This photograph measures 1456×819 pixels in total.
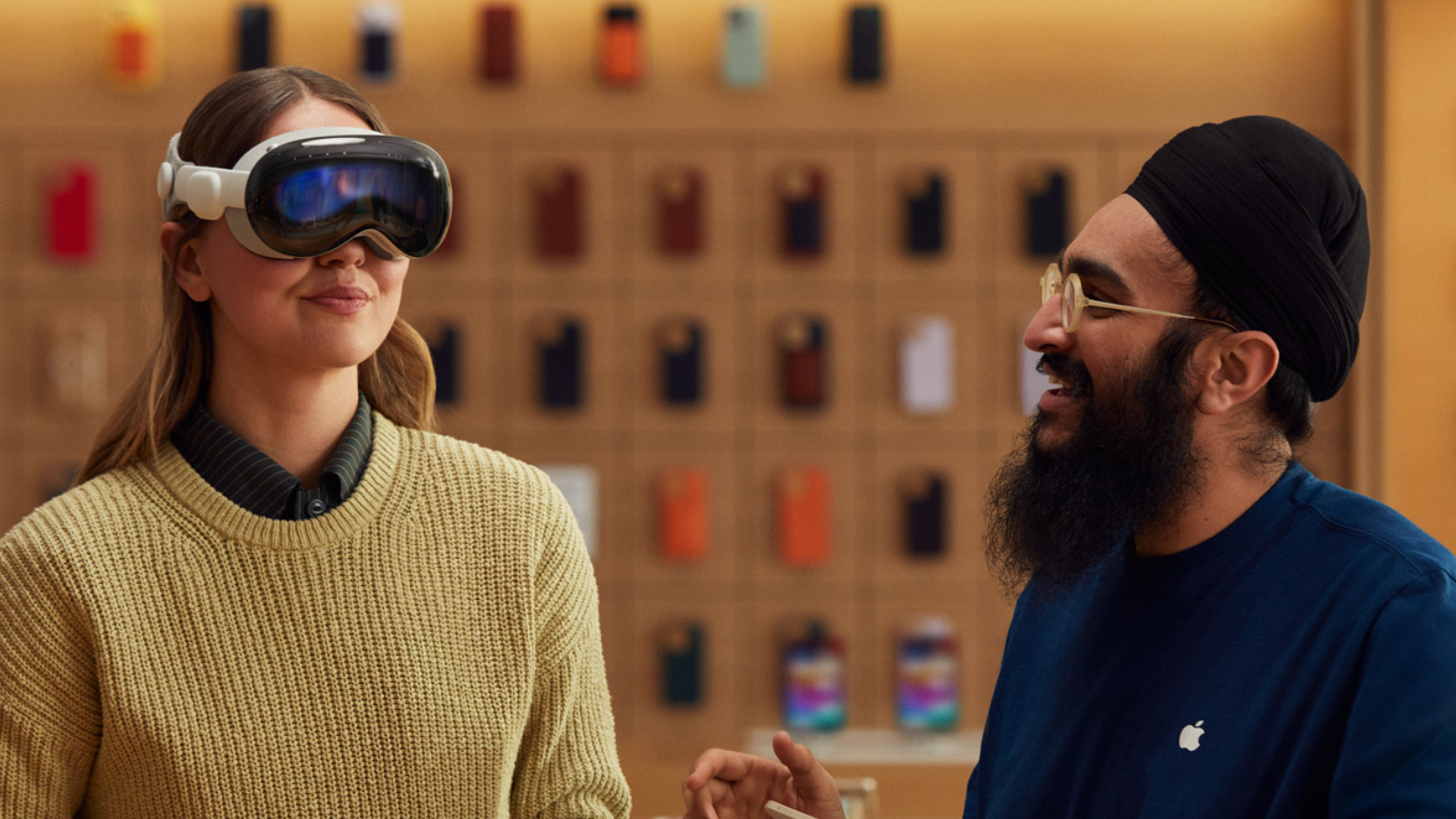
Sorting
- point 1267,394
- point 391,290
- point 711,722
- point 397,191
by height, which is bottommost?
point 711,722

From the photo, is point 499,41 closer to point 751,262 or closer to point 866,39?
point 751,262

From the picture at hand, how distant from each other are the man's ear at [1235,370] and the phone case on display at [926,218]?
3.90 metres

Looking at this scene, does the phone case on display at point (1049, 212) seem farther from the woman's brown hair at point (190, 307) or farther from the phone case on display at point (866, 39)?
the woman's brown hair at point (190, 307)

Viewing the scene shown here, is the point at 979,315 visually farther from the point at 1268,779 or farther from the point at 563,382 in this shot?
the point at 1268,779

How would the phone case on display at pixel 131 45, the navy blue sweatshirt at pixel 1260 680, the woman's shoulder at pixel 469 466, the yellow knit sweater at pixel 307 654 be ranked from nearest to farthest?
the navy blue sweatshirt at pixel 1260 680 < the yellow knit sweater at pixel 307 654 < the woman's shoulder at pixel 469 466 < the phone case on display at pixel 131 45

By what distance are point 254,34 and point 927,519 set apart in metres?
3.23

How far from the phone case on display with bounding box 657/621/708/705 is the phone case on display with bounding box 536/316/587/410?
1.00m

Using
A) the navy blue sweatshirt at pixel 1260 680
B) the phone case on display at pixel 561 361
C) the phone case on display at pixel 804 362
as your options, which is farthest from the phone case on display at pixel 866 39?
the navy blue sweatshirt at pixel 1260 680

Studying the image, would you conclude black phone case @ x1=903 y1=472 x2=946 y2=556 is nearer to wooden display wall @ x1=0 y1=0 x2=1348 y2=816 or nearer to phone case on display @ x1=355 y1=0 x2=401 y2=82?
wooden display wall @ x1=0 y1=0 x2=1348 y2=816

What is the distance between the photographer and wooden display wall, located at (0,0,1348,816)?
5352 millimetres

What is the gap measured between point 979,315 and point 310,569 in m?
4.23

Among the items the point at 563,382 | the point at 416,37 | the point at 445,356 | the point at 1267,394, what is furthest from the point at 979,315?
the point at 1267,394

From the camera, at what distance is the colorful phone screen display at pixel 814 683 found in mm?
5285

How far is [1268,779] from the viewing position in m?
1.29
